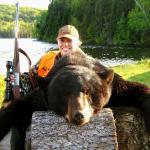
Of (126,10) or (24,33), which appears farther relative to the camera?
(24,33)

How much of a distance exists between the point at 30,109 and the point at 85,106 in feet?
2.62

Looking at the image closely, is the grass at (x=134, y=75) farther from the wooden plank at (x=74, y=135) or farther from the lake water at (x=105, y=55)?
the wooden plank at (x=74, y=135)

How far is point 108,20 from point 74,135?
89.2 m

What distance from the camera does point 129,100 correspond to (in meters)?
3.22

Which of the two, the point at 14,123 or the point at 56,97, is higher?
the point at 56,97

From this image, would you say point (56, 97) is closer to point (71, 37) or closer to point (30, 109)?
point (30, 109)

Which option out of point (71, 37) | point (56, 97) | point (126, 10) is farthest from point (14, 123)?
point (126, 10)

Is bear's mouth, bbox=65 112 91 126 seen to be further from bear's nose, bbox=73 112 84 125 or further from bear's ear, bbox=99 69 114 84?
bear's ear, bbox=99 69 114 84

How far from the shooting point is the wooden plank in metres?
2.60

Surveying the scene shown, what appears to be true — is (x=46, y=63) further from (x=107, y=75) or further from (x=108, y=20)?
(x=108, y=20)

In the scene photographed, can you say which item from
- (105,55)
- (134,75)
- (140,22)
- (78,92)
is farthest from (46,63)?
(140,22)

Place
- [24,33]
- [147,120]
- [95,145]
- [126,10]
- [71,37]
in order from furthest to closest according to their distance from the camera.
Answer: [24,33], [126,10], [71,37], [147,120], [95,145]

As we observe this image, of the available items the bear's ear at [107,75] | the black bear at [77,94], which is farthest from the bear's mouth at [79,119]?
the bear's ear at [107,75]

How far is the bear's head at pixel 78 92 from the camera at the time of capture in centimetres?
255
